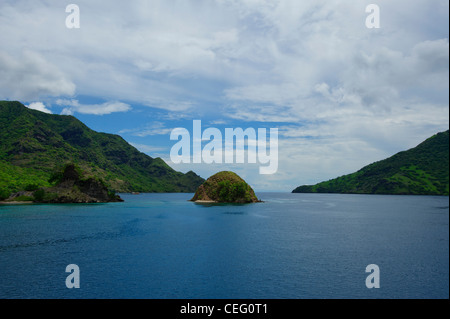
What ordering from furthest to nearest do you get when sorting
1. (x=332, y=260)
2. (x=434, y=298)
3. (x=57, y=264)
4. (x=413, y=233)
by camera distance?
(x=413, y=233) < (x=332, y=260) < (x=57, y=264) < (x=434, y=298)

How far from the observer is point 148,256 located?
189 ft

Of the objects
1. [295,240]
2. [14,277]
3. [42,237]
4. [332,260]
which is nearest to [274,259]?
[332,260]

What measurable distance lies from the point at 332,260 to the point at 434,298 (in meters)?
19.8

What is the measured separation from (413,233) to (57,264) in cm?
10288

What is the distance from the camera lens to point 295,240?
76.8 m

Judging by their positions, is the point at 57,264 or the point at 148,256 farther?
the point at 148,256

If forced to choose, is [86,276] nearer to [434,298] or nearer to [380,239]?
[434,298]

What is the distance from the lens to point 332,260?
181ft
